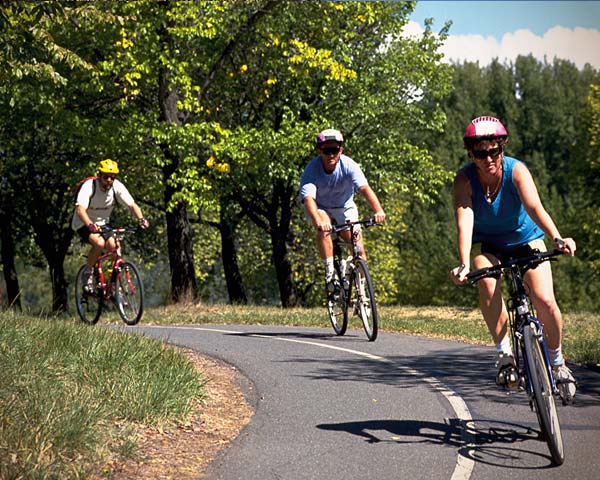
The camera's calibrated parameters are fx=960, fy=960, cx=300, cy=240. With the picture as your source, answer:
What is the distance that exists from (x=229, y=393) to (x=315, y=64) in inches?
565

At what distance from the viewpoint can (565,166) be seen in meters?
87.7

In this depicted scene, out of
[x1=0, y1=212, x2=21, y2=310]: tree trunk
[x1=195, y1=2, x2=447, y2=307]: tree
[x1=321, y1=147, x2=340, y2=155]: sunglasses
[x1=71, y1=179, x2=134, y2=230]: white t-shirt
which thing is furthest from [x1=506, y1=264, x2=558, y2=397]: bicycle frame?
[x1=0, y1=212, x2=21, y2=310]: tree trunk

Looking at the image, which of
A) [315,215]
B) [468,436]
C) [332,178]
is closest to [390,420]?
[468,436]

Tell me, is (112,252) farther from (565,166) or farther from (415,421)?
(565,166)

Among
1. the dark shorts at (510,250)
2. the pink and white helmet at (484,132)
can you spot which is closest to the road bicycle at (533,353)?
the dark shorts at (510,250)

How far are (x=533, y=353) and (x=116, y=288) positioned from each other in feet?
27.9

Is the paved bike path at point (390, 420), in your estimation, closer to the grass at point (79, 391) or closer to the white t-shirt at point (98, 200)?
the grass at point (79, 391)

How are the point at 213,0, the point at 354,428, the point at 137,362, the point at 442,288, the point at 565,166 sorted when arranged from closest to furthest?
the point at 354,428 < the point at 137,362 < the point at 213,0 < the point at 442,288 < the point at 565,166

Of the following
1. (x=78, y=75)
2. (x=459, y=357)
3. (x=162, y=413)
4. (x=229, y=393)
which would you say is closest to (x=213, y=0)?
(x=78, y=75)

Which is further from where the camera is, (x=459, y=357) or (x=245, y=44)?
(x=245, y=44)

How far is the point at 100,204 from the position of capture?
12.8 meters

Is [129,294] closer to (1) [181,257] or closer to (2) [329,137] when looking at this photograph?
(2) [329,137]

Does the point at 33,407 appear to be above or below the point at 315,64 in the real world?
below

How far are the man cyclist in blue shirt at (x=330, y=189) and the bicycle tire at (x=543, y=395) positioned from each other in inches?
187
